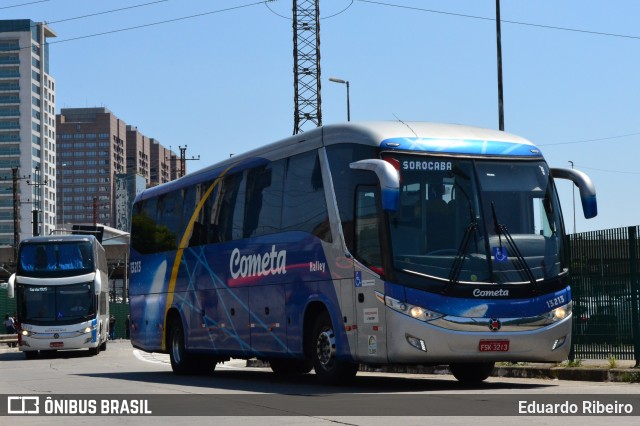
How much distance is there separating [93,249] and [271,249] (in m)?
22.6

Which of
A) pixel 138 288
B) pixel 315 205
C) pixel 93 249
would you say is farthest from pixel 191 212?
pixel 93 249

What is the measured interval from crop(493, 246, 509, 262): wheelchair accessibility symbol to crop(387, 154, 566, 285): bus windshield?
0.5 inches

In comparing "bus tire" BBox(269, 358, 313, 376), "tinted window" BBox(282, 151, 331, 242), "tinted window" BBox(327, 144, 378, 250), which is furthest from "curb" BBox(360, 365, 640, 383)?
"tinted window" BBox(282, 151, 331, 242)

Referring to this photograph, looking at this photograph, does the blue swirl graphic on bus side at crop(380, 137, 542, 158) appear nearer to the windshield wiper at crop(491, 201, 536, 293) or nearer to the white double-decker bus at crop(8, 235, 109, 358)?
the windshield wiper at crop(491, 201, 536, 293)

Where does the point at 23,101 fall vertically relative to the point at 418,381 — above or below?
above

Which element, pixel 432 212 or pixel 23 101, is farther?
pixel 23 101

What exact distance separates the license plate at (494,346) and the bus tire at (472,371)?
227 cm

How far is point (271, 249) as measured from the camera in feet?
65.0

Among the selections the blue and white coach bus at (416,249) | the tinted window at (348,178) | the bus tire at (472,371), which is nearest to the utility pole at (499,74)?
the blue and white coach bus at (416,249)

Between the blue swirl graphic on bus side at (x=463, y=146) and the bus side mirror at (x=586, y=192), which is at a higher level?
the blue swirl graphic on bus side at (x=463, y=146)

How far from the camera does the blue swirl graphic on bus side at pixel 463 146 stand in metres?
16.8

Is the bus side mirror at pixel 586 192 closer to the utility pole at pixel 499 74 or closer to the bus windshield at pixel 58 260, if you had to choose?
the utility pole at pixel 499 74

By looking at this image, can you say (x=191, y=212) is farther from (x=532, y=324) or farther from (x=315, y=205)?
(x=532, y=324)

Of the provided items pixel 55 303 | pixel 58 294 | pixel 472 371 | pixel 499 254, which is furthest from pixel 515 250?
pixel 55 303
